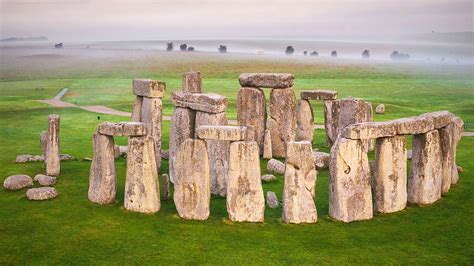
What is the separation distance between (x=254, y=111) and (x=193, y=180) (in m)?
8.04

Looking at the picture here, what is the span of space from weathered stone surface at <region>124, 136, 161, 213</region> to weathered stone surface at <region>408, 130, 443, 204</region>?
20.3 ft

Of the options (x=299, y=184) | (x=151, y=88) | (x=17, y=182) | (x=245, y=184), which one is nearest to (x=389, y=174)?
(x=299, y=184)

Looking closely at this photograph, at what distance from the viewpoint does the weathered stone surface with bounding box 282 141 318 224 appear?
1234cm

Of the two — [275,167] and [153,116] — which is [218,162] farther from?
[153,116]

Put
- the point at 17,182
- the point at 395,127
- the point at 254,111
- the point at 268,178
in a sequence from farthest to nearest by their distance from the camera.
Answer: the point at 254,111 < the point at 268,178 < the point at 17,182 < the point at 395,127

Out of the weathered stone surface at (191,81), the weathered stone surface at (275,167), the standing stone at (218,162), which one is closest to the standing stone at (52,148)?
the weathered stone surface at (191,81)

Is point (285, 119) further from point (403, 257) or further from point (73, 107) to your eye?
point (73, 107)

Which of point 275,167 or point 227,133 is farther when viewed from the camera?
point 275,167

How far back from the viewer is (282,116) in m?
20.7

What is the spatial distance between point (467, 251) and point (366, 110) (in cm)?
935

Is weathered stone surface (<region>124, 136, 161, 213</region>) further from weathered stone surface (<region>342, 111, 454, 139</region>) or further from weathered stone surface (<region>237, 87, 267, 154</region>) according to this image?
weathered stone surface (<region>237, 87, 267, 154</region>)

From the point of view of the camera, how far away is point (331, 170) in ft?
41.8

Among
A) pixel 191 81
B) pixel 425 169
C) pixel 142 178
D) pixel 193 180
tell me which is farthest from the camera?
pixel 191 81

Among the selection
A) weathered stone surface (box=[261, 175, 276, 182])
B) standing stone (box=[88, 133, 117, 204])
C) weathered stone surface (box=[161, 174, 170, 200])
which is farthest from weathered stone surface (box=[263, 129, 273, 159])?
standing stone (box=[88, 133, 117, 204])
